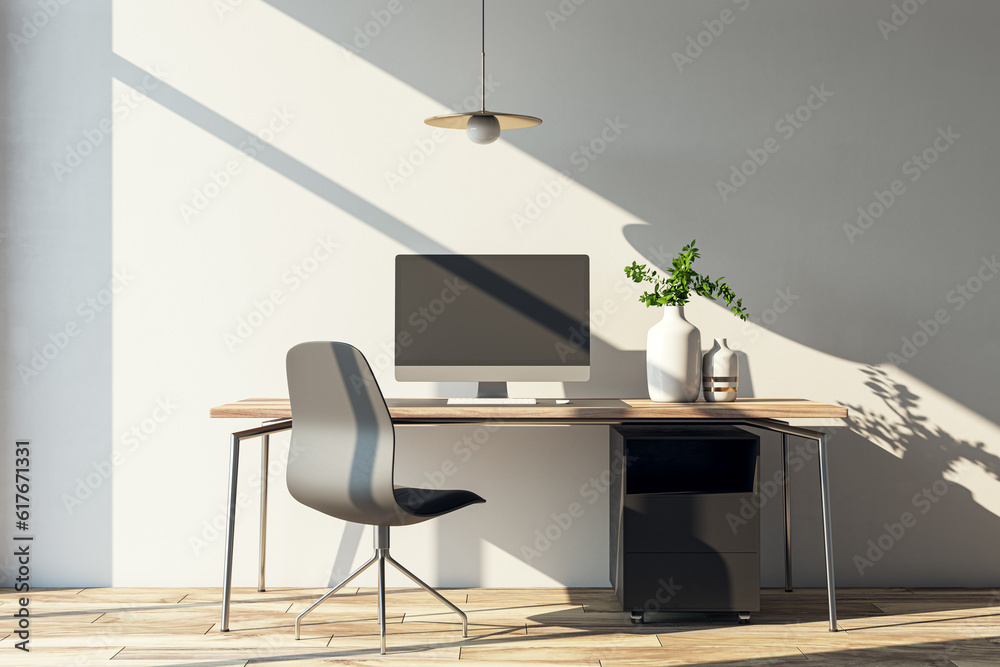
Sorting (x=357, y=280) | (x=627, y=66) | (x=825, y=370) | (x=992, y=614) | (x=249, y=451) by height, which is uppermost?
(x=627, y=66)

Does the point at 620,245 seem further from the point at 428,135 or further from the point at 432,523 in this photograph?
the point at 432,523

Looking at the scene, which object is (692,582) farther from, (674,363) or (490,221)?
(490,221)

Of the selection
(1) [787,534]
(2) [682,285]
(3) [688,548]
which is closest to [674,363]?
(2) [682,285]

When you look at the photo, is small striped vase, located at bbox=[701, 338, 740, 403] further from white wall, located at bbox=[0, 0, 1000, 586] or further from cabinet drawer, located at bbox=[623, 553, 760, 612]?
cabinet drawer, located at bbox=[623, 553, 760, 612]

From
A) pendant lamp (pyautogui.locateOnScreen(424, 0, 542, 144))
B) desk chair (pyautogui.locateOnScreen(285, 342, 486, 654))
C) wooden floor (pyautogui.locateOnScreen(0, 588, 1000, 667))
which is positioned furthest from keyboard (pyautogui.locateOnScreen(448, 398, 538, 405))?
pendant lamp (pyautogui.locateOnScreen(424, 0, 542, 144))

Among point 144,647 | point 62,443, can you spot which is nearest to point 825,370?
point 144,647

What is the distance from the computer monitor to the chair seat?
513 millimetres

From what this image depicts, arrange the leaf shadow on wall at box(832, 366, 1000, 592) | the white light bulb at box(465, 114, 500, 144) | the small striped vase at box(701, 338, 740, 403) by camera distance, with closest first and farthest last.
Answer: the white light bulb at box(465, 114, 500, 144)
the small striped vase at box(701, 338, 740, 403)
the leaf shadow on wall at box(832, 366, 1000, 592)

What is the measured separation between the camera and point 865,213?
354 centimetres

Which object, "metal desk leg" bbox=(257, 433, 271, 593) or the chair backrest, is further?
"metal desk leg" bbox=(257, 433, 271, 593)

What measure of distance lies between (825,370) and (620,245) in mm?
1005

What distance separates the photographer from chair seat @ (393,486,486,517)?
2.64 meters

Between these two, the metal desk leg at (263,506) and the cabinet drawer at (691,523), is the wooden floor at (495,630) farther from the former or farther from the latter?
the cabinet drawer at (691,523)

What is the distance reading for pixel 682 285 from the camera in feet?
10.8
